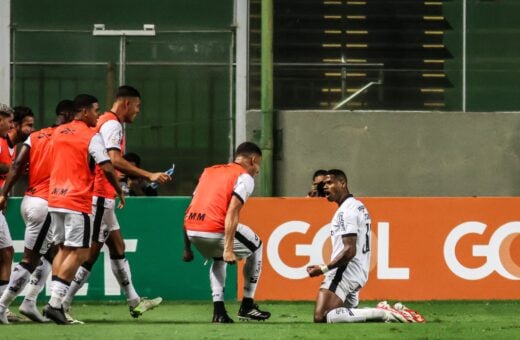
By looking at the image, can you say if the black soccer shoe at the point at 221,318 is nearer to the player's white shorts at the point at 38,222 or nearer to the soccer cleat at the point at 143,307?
the soccer cleat at the point at 143,307

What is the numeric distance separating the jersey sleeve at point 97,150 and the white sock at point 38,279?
4.59 feet

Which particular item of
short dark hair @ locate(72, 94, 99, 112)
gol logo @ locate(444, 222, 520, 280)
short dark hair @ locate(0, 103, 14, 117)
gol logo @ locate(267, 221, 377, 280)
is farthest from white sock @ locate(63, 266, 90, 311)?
gol logo @ locate(444, 222, 520, 280)

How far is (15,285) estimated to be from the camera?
12938 millimetres

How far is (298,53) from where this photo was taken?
22.0 m

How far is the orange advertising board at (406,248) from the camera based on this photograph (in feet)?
54.9

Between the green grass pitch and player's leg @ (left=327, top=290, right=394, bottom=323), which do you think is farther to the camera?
player's leg @ (left=327, top=290, right=394, bottom=323)

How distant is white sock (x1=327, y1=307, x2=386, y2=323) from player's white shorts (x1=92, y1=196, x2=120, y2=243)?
2112 mm

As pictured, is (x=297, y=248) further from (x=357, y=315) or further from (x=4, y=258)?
(x=4, y=258)

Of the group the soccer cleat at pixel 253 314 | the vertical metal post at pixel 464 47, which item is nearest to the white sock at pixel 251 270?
the soccer cleat at pixel 253 314

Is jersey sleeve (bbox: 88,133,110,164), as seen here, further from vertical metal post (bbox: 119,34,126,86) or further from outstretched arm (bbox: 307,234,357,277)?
vertical metal post (bbox: 119,34,126,86)

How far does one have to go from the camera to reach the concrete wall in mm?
22031

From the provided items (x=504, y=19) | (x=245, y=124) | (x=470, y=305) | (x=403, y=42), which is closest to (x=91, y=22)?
(x=245, y=124)

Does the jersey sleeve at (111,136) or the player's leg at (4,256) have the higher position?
the jersey sleeve at (111,136)

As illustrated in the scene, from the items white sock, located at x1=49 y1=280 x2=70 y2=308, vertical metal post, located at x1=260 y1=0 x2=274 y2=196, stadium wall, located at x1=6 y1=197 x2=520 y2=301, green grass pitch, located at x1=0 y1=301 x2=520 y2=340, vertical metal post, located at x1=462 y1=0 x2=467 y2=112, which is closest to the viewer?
green grass pitch, located at x1=0 y1=301 x2=520 y2=340
